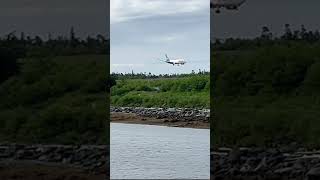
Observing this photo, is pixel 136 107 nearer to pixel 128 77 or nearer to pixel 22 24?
pixel 128 77

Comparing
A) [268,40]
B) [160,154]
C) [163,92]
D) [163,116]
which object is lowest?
[160,154]

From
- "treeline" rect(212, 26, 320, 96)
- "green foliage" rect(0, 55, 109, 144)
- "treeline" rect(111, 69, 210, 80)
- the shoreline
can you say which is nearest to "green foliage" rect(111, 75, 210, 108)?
"treeline" rect(111, 69, 210, 80)

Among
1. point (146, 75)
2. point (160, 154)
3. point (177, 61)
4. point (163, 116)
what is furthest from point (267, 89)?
point (163, 116)

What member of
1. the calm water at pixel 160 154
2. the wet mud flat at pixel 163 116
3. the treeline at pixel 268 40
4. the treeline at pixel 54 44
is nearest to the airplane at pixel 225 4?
the treeline at pixel 268 40

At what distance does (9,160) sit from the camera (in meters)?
6.50

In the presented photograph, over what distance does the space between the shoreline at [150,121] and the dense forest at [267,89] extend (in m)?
Answer: 4.06

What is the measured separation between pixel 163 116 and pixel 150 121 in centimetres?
57

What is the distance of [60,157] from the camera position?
21.4ft

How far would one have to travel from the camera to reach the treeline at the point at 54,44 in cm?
637

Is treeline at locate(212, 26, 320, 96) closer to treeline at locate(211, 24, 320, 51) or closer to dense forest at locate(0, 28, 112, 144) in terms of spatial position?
treeline at locate(211, 24, 320, 51)

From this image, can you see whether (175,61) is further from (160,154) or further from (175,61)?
(160,154)

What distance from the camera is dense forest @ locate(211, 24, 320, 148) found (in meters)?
6.35

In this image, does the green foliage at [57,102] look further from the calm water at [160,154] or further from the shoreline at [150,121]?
the shoreline at [150,121]

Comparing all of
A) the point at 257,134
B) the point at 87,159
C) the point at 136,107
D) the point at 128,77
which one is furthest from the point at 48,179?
the point at 136,107
